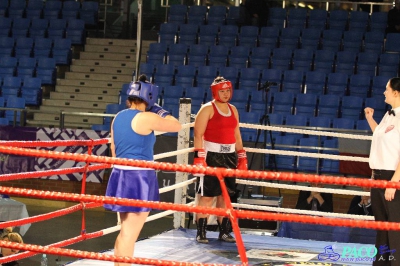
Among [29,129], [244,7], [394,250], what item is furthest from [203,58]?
[394,250]

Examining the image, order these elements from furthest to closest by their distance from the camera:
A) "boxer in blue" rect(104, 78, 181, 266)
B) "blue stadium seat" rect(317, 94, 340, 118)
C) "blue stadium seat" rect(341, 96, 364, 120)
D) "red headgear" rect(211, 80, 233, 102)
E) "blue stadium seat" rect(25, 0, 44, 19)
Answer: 1. "blue stadium seat" rect(25, 0, 44, 19)
2. "blue stadium seat" rect(317, 94, 340, 118)
3. "blue stadium seat" rect(341, 96, 364, 120)
4. "red headgear" rect(211, 80, 233, 102)
5. "boxer in blue" rect(104, 78, 181, 266)

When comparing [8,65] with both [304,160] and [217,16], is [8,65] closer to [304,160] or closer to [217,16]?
[217,16]

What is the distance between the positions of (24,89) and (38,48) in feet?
4.62

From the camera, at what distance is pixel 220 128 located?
20.2ft

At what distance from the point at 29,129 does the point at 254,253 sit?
6491mm

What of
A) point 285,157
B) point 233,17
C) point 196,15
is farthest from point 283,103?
point 196,15

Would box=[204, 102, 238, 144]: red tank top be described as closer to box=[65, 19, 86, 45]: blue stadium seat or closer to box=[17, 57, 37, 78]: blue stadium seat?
box=[17, 57, 37, 78]: blue stadium seat

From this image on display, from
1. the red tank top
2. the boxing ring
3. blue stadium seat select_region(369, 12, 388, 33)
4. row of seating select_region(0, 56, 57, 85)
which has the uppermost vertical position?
blue stadium seat select_region(369, 12, 388, 33)

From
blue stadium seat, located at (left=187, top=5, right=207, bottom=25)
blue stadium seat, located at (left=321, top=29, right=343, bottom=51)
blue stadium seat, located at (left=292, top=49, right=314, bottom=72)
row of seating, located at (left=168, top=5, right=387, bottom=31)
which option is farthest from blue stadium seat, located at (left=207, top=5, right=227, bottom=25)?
blue stadium seat, located at (left=321, top=29, right=343, bottom=51)

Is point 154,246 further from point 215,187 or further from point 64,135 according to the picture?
point 64,135

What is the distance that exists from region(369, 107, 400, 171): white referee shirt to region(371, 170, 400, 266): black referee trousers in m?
0.05

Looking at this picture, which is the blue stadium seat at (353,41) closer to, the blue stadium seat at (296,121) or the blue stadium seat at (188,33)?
the blue stadium seat at (296,121)

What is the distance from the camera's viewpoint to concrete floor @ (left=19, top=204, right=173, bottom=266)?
8.94 m

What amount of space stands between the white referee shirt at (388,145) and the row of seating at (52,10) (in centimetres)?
1188
